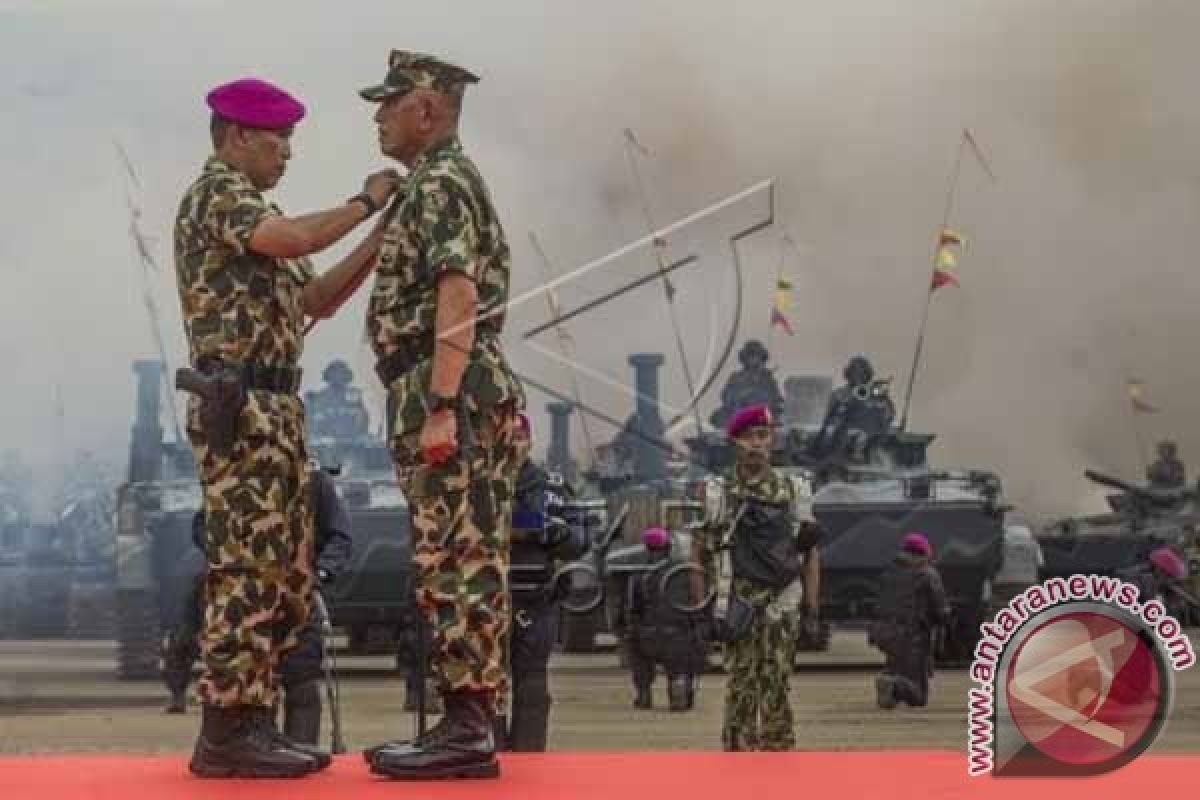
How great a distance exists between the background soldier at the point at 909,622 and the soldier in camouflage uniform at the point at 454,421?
8577 millimetres

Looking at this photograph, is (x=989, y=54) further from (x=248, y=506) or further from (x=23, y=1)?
(x=248, y=506)

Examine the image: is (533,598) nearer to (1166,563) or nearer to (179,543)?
(1166,563)

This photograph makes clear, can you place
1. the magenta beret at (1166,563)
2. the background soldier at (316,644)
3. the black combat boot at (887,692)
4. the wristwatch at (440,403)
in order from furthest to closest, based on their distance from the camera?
the black combat boot at (887,692), the magenta beret at (1166,563), the background soldier at (316,644), the wristwatch at (440,403)

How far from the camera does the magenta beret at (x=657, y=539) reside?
14398mm

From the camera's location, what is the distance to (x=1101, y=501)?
56.8ft

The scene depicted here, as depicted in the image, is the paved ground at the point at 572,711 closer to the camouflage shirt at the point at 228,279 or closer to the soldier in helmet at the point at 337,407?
the soldier in helmet at the point at 337,407

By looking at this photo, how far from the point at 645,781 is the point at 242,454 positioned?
2.82 ft

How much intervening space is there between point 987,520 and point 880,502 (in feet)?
2.44

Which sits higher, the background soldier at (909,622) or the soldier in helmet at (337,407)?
the soldier in helmet at (337,407)

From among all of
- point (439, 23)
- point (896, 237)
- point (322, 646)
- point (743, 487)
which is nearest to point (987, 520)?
point (896, 237)

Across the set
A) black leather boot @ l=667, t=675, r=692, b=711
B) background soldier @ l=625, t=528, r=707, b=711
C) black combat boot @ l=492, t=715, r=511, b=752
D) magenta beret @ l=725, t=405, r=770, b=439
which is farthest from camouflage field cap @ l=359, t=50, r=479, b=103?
black leather boot @ l=667, t=675, r=692, b=711

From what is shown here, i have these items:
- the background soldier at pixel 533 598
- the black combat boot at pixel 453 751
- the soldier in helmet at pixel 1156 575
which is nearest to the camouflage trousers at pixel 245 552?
the black combat boot at pixel 453 751

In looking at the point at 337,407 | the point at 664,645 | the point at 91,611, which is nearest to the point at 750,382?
the point at 664,645

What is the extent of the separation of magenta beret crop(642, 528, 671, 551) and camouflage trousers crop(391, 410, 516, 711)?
1018cm
